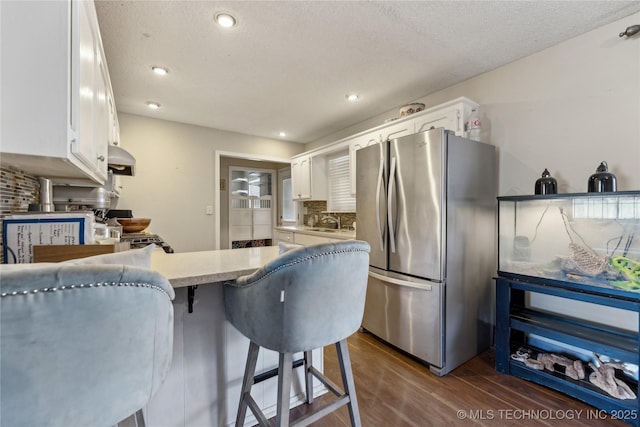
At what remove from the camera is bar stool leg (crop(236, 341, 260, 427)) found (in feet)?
4.00

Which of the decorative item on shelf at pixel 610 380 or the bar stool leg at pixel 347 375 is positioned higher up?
the bar stool leg at pixel 347 375

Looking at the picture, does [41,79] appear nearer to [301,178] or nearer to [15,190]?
[15,190]

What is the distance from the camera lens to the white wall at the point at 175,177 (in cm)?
355

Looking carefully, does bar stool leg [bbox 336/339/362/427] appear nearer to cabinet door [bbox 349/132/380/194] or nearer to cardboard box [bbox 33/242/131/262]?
cardboard box [bbox 33/242/131/262]

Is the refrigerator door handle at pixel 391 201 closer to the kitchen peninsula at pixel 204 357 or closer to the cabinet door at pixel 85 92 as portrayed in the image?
the kitchen peninsula at pixel 204 357

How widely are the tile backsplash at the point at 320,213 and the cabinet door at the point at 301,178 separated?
14.0 inches

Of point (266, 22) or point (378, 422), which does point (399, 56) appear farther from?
point (378, 422)

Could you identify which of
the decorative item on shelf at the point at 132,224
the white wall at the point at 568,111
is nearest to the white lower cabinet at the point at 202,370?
the decorative item on shelf at the point at 132,224

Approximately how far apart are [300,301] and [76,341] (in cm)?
60

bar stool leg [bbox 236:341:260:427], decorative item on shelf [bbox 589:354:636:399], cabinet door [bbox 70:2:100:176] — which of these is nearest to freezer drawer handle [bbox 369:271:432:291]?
decorative item on shelf [bbox 589:354:636:399]

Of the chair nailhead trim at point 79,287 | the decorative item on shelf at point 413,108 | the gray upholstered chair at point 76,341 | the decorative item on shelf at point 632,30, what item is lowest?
the gray upholstered chair at point 76,341

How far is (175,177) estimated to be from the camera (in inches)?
151

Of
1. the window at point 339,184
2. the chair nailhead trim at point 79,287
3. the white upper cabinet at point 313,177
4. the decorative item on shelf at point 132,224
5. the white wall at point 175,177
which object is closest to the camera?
the chair nailhead trim at point 79,287

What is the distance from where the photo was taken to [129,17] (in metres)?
1.77
